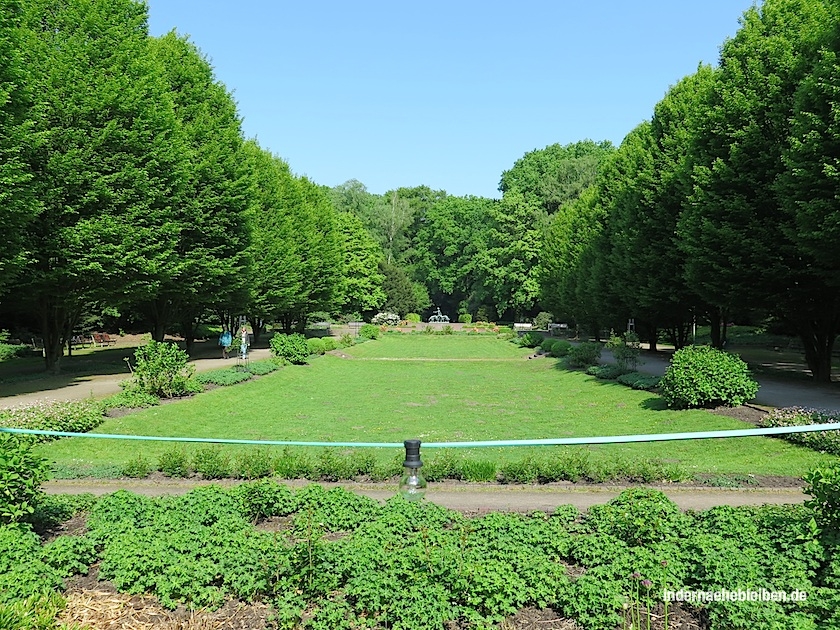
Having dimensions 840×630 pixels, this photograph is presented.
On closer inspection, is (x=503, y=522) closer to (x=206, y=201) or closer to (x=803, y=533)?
(x=803, y=533)

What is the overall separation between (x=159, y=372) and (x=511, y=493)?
13.6 m

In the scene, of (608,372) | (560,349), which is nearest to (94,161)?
(608,372)

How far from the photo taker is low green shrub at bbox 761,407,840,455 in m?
11.6

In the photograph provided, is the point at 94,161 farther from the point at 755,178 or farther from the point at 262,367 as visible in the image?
the point at 755,178

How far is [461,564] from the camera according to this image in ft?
16.3

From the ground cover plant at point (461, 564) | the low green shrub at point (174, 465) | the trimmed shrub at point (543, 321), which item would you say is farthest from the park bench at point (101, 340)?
the trimmed shrub at point (543, 321)

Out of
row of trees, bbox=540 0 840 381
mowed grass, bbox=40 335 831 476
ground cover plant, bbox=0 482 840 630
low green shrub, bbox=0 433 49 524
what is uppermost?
row of trees, bbox=540 0 840 381

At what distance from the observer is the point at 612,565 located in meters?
5.15

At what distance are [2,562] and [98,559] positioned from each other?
33.9 inches

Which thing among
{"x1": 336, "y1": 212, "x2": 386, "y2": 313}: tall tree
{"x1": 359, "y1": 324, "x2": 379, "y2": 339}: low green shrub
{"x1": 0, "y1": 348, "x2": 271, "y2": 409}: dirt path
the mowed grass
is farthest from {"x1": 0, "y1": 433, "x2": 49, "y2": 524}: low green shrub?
{"x1": 336, "y1": 212, "x2": 386, "y2": 313}: tall tree

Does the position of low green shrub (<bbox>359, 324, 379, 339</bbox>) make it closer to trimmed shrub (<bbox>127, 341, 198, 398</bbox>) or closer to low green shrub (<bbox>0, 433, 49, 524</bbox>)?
trimmed shrub (<bbox>127, 341, 198, 398</bbox>)

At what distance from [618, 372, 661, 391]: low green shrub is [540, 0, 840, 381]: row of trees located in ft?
11.1

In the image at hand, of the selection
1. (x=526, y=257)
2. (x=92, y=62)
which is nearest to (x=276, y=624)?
(x=92, y=62)

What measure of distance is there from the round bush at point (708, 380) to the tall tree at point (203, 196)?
19198 millimetres
